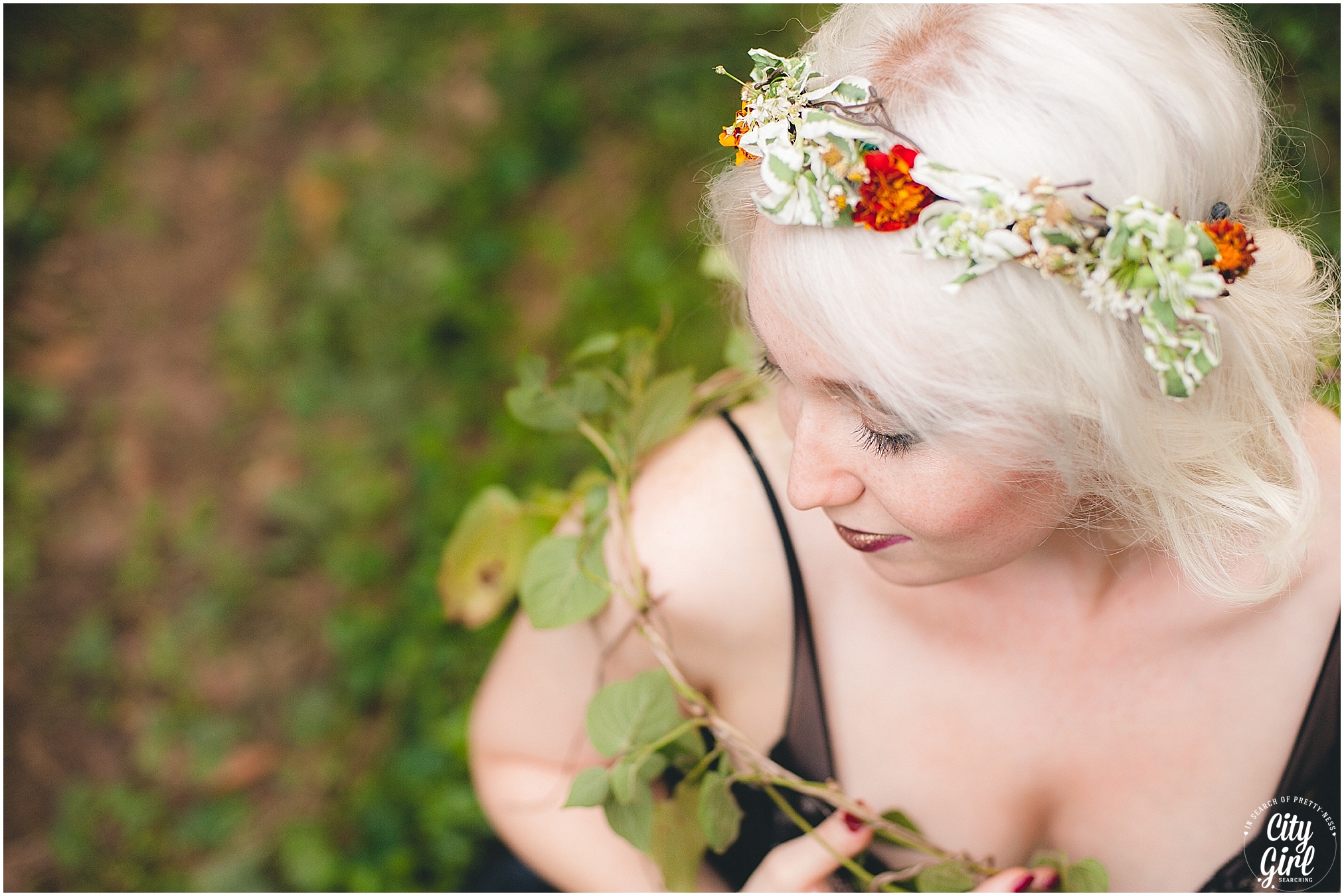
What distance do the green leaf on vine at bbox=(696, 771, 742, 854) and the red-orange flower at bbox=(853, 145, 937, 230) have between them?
2.53 feet

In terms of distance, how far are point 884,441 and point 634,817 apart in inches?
25.3

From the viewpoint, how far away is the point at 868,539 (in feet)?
3.34

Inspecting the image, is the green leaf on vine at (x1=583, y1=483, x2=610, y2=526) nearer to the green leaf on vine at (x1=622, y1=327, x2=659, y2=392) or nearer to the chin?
the green leaf on vine at (x1=622, y1=327, x2=659, y2=392)

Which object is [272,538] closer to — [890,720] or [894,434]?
[890,720]

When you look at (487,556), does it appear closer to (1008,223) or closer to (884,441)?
(884,441)

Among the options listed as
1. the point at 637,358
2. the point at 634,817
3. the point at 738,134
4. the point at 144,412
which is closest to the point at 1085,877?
the point at 634,817

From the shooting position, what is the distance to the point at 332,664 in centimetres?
248

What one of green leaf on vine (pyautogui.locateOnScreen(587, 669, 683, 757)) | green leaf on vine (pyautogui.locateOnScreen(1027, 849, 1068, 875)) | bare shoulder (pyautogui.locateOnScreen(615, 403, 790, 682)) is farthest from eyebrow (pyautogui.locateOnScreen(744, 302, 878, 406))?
green leaf on vine (pyautogui.locateOnScreen(1027, 849, 1068, 875))

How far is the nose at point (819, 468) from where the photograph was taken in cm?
92

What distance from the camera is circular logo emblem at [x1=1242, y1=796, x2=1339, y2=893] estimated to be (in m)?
1.26

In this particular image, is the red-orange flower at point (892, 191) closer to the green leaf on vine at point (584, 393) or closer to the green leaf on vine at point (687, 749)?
the green leaf on vine at point (584, 393)

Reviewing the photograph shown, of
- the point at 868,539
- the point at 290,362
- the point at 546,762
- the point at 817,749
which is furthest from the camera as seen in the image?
the point at 290,362

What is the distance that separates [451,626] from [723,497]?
1.41 meters

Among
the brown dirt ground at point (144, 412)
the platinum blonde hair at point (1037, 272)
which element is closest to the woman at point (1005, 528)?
the platinum blonde hair at point (1037, 272)
